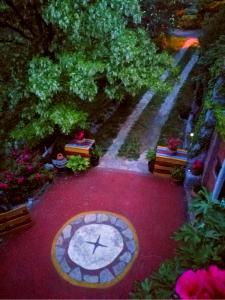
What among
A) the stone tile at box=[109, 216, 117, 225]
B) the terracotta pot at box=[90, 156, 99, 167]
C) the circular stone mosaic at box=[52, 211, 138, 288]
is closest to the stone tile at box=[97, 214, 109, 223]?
the circular stone mosaic at box=[52, 211, 138, 288]

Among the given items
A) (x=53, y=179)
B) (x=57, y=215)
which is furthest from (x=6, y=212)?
(x=53, y=179)

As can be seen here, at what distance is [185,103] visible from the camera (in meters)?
17.9

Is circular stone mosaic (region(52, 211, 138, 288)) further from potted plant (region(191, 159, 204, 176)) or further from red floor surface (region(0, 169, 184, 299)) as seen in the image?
potted plant (region(191, 159, 204, 176))

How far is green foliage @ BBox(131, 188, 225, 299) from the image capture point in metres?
5.34

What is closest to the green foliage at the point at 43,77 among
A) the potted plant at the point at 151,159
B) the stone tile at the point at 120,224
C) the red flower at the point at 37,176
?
the red flower at the point at 37,176

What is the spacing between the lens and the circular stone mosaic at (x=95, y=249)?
8172 mm

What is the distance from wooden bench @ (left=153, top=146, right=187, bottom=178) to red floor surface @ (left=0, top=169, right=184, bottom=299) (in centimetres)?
39

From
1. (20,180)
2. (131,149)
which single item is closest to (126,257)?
(20,180)

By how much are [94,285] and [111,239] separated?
1629mm

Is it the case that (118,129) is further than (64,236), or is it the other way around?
(118,129)

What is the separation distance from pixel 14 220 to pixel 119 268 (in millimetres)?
3987

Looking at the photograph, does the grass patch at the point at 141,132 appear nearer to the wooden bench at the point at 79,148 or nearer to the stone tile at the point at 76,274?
the wooden bench at the point at 79,148

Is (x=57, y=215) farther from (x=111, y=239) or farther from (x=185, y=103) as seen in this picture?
(x=185, y=103)

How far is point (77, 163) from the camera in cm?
1208
